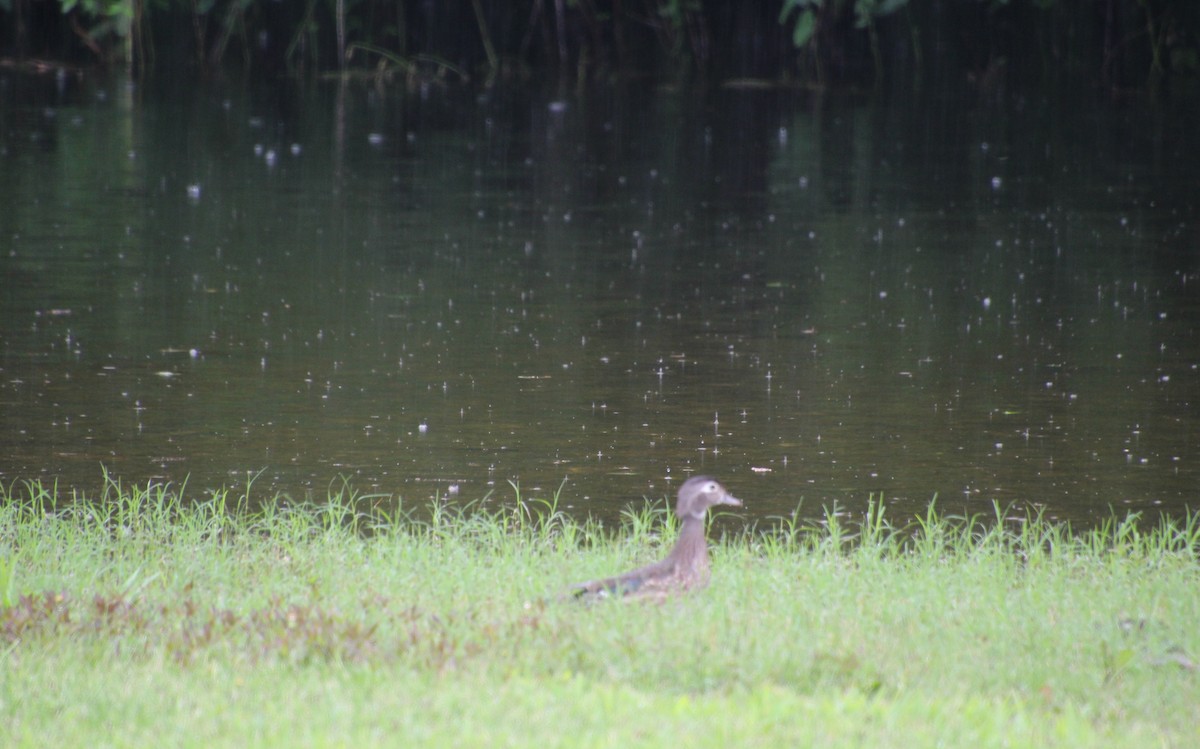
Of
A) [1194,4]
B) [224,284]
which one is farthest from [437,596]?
[1194,4]

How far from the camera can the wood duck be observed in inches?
237

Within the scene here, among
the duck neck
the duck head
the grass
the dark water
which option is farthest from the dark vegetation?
the duck neck

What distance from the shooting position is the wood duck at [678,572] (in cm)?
602

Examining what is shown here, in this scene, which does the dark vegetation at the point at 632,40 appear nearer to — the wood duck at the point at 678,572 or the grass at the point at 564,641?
the grass at the point at 564,641

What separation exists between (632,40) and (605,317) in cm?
3114

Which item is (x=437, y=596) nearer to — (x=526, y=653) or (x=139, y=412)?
(x=526, y=653)

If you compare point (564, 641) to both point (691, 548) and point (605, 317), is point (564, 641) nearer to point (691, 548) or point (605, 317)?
point (691, 548)

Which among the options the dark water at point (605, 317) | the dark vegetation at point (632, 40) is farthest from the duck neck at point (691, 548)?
the dark vegetation at point (632, 40)

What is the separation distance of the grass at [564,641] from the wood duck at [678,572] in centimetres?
7

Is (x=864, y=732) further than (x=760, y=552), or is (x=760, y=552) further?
(x=760, y=552)

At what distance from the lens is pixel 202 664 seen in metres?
5.39

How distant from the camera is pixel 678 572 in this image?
20.1 ft

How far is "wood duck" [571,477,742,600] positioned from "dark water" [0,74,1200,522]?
247cm

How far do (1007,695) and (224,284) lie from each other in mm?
10347
